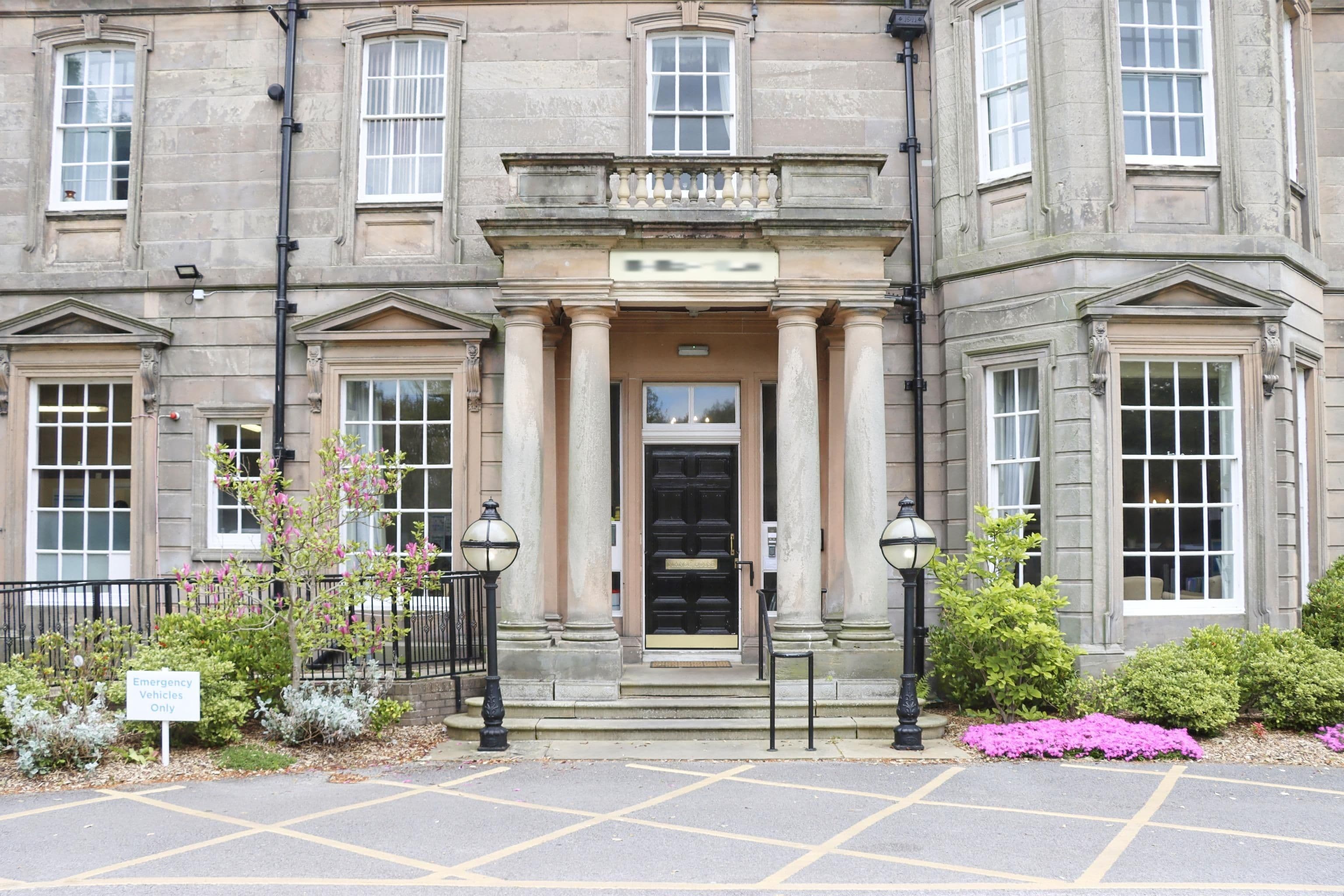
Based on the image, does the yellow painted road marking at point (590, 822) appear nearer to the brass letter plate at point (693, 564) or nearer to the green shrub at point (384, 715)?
the green shrub at point (384, 715)

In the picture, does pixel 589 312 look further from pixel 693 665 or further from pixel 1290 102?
pixel 1290 102

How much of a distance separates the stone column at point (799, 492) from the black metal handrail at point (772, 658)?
26 cm

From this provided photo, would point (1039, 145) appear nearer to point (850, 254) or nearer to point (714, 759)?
point (850, 254)

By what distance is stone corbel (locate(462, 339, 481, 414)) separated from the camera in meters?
11.7

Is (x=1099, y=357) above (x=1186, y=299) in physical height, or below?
below

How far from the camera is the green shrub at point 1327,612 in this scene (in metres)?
10.9

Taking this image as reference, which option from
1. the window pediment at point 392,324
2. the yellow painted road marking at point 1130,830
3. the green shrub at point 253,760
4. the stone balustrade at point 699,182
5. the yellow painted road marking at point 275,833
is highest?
the stone balustrade at point 699,182

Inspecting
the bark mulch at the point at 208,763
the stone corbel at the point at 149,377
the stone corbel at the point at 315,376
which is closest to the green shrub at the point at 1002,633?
Answer: the bark mulch at the point at 208,763

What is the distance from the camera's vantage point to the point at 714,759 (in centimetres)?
892

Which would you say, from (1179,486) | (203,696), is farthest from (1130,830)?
(203,696)

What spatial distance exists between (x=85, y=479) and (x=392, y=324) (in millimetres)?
4141

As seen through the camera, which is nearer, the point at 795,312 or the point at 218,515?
the point at 795,312

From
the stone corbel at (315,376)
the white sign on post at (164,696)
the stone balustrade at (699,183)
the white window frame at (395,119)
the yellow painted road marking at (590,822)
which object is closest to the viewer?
the yellow painted road marking at (590,822)

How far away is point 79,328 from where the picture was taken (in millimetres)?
12055
